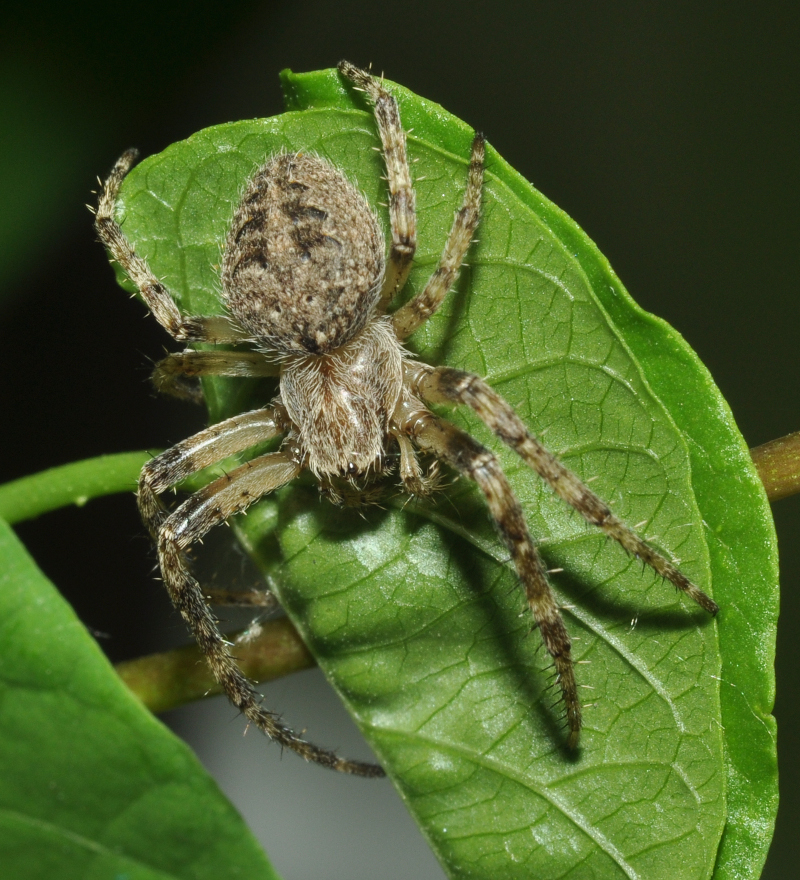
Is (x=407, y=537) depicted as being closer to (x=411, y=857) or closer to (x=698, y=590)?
(x=698, y=590)

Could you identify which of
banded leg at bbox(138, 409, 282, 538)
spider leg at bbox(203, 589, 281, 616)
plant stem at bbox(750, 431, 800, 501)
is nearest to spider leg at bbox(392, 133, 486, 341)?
banded leg at bbox(138, 409, 282, 538)

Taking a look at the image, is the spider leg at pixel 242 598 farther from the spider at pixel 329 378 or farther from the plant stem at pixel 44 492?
the plant stem at pixel 44 492

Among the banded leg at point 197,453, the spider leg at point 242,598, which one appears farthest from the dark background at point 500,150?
the banded leg at point 197,453

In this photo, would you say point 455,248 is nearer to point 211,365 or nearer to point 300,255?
point 300,255

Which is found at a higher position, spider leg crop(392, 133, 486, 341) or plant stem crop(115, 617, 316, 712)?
spider leg crop(392, 133, 486, 341)

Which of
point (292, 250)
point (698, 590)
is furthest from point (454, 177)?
point (698, 590)

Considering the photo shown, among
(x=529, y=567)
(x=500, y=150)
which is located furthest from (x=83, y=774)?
(x=500, y=150)

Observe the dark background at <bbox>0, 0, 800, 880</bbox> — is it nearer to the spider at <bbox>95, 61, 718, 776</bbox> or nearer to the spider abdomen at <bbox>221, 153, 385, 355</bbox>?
the spider at <bbox>95, 61, 718, 776</bbox>
